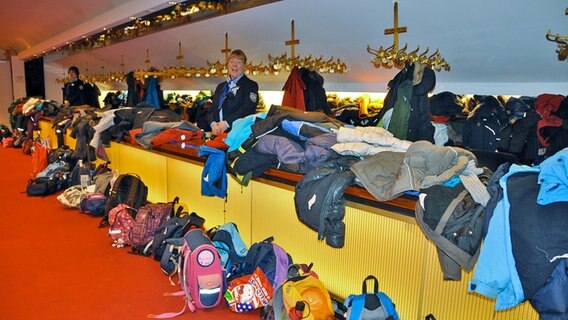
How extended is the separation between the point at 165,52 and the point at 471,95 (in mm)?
6193

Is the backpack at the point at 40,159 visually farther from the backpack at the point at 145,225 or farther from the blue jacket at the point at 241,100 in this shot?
the blue jacket at the point at 241,100

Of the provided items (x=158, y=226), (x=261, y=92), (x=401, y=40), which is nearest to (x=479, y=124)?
(x=401, y=40)

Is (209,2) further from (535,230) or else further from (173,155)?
(535,230)

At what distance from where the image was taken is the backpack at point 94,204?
465cm

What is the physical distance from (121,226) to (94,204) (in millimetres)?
1028

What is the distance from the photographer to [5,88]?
14.1m

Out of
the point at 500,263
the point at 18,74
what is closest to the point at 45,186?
the point at 500,263

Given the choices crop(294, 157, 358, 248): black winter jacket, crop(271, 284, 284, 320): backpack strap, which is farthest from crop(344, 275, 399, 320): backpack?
crop(271, 284, 284, 320): backpack strap

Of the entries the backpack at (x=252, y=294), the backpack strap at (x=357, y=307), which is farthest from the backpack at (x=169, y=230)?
the backpack strap at (x=357, y=307)

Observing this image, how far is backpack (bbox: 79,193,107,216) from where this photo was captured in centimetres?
465

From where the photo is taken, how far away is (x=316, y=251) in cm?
276

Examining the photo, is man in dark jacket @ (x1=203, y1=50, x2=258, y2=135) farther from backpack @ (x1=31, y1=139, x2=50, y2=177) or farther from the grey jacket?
backpack @ (x1=31, y1=139, x2=50, y2=177)

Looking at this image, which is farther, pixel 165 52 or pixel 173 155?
pixel 165 52

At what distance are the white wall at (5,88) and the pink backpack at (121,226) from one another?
12895 mm
